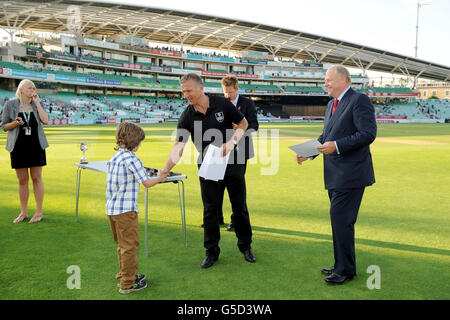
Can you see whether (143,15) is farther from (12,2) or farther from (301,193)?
(301,193)

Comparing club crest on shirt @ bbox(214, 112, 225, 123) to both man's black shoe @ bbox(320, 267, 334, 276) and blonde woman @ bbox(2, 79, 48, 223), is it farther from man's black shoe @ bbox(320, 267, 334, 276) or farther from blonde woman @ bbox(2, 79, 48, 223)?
blonde woman @ bbox(2, 79, 48, 223)

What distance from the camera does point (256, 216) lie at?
6.63 m

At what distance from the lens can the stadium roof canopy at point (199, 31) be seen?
5472 cm

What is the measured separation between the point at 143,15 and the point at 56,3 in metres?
14.1

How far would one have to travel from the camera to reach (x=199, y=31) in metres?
69.9

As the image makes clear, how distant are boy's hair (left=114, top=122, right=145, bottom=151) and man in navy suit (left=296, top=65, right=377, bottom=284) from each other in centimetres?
202

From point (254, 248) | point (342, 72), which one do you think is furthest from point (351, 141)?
point (254, 248)

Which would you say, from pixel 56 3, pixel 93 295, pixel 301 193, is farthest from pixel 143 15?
pixel 93 295

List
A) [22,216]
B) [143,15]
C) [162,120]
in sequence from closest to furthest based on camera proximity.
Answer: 1. [22,216]
2. [162,120]
3. [143,15]

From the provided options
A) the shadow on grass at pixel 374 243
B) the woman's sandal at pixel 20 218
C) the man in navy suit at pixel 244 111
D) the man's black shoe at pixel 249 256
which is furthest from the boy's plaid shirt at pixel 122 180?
the woman's sandal at pixel 20 218

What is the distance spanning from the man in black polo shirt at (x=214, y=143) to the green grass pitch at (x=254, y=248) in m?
0.31

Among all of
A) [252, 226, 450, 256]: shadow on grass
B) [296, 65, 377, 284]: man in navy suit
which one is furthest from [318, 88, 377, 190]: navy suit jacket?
[252, 226, 450, 256]: shadow on grass

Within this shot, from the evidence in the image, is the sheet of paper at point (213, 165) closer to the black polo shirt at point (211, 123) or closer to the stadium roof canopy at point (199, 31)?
the black polo shirt at point (211, 123)

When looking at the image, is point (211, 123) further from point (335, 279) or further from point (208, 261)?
point (335, 279)
